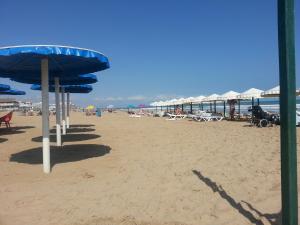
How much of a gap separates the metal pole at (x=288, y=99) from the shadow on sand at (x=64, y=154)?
5632mm

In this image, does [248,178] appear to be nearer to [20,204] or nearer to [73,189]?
[73,189]

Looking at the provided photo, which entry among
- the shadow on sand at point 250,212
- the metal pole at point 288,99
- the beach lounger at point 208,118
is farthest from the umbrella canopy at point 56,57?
the beach lounger at point 208,118

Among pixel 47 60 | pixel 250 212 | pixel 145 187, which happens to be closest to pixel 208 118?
pixel 47 60

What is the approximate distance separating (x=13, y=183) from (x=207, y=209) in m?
3.51

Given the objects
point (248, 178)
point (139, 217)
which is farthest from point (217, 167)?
point (139, 217)

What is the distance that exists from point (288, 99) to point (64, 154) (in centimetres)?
714

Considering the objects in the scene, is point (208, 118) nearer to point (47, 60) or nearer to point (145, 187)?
point (47, 60)

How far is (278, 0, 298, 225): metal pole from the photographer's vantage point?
100 inches

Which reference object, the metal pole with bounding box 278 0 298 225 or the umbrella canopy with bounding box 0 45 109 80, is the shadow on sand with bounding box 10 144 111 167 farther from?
the metal pole with bounding box 278 0 298 225

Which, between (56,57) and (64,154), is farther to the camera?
(64,154)

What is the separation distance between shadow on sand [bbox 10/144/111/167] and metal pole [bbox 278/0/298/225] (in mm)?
5632

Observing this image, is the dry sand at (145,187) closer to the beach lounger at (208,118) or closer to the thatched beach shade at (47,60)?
the thatched beach shade at (47,60)

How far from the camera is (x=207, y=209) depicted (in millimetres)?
3930

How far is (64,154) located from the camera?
870 centimetres
